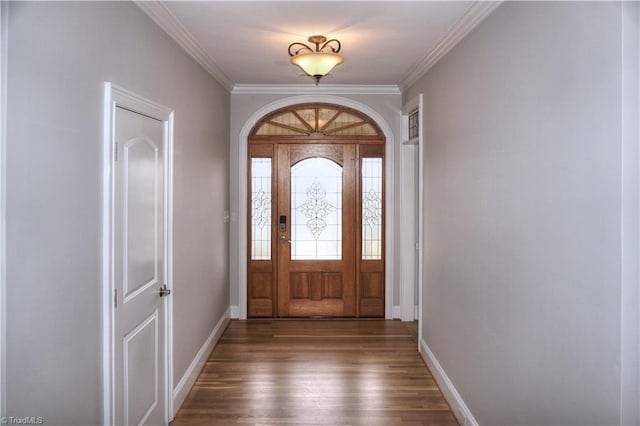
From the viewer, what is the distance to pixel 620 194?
1561 millimetres

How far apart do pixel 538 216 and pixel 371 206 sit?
Result: 3.65 metres

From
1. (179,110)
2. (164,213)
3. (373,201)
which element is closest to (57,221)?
(164,213)

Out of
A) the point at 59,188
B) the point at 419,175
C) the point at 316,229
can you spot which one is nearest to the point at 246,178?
the point at 316,229

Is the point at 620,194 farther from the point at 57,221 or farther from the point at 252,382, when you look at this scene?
the point at 252,382

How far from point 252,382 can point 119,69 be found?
101 inches

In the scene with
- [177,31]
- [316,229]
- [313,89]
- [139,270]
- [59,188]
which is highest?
[313,89]

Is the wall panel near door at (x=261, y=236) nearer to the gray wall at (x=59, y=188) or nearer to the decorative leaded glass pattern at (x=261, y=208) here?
the decorative leaded glass pattern at (x=261, y=208)

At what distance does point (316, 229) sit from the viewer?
5.77 m

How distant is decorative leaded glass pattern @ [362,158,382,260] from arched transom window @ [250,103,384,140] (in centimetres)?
36

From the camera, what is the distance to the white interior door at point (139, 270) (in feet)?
7.99

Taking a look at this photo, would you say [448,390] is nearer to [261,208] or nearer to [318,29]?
[318,29]

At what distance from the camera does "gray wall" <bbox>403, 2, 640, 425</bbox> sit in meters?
1.65

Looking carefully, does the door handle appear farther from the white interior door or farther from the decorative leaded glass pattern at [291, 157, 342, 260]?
the decorative leaded glass pattern at [291, 157, 342, 260]

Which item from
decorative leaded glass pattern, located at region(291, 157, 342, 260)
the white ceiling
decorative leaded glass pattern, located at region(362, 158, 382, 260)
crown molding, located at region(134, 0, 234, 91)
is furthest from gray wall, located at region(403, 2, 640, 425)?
decorative leaded glass pattern, located at region(291, 157, 342, 260)
